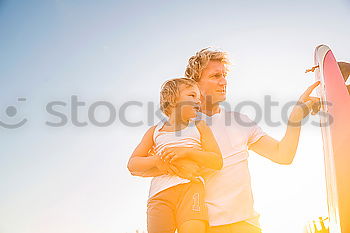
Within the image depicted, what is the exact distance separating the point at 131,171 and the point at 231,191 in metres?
0.59

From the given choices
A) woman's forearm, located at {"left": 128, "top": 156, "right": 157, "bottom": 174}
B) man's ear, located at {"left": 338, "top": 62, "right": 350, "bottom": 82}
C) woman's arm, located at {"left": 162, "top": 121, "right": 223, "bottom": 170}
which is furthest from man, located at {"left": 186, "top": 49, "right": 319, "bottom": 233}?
woman's forearm, located at {"left": 128, "top": 156, "right": 157, "bottom": 174}

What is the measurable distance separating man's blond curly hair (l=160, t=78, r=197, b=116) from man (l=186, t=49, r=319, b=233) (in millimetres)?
159

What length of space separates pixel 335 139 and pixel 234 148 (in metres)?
0.56

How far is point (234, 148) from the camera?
2.13 m

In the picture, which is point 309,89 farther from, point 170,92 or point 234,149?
point 170,92

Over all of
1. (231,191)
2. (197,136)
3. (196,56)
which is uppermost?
(196,56)

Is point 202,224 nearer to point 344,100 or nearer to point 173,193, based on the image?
point 173,193

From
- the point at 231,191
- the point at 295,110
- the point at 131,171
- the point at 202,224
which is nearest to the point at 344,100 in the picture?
the point at 295,110

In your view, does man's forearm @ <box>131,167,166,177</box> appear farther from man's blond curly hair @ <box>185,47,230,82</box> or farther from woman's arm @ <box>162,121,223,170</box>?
man's blond curly hair @ <box>185,47,230,82</box>

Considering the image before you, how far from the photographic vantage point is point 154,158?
2.01 metres

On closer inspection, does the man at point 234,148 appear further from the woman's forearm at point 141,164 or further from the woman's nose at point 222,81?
the woman's forearm at point 141,164

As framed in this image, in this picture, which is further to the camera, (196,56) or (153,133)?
(196,56)

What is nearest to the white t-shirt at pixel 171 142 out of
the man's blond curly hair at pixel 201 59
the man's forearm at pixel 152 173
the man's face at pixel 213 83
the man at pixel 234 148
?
the man's forearm at pixel 152 173

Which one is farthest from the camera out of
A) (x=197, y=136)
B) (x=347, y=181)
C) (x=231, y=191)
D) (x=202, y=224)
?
(x=197, y=136)
